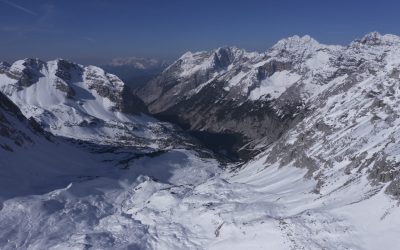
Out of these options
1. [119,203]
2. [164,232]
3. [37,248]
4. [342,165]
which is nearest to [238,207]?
[164,232]

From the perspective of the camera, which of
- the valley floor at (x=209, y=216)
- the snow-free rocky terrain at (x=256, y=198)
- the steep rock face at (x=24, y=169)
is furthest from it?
the steep rock face at (x=24, y=169)

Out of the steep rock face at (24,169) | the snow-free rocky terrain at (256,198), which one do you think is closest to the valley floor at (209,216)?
the snow-free rocky terrain at (256,198)

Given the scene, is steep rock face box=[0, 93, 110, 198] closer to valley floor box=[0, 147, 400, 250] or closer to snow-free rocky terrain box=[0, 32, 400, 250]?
snow-free rocky terrain box=[0, 32, 400, 250]

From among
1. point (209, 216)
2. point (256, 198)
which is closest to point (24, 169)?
point (209, 216)

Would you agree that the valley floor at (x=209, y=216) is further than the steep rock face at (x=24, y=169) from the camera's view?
No

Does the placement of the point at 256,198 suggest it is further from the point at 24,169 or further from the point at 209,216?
the point at 24,169

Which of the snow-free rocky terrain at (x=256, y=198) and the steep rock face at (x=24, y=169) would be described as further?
the steep rock face at (x=24, y=169)

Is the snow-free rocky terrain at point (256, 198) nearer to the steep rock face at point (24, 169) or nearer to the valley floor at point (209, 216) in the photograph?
the valley floor at point (209, 216)

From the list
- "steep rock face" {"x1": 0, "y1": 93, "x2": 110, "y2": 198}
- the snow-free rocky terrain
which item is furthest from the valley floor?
"steep rock face" {"x1": 0, "y1": 93, "x2": 110, "y2": 198}

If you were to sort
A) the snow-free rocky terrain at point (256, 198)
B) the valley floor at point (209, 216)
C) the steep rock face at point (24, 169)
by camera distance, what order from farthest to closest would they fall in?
1. the steep rock face at point (24, 169)
2. the snow-free rocky terrain at point (256, 198)
3. the valley floor at point (209, 216)
